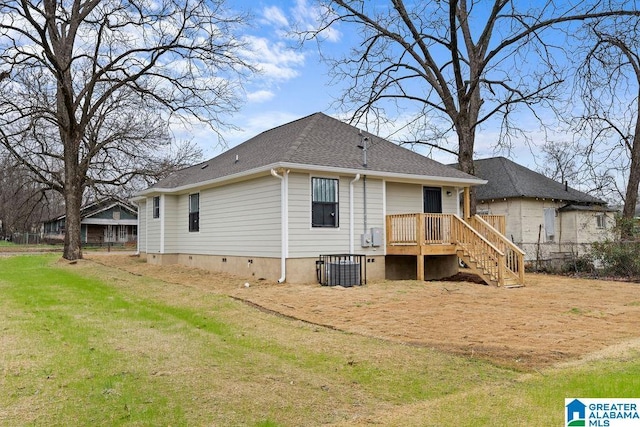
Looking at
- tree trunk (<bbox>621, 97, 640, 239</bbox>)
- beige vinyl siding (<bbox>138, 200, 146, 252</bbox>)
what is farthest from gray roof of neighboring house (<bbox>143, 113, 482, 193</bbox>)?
tree trunk (<bbox>621, 97, 640, 239</bbox>)

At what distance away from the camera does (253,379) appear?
503 cm

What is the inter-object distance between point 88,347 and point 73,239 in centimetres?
1824

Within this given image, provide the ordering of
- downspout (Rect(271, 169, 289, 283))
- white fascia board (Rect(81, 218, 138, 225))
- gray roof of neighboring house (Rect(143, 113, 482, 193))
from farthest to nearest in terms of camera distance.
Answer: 1. white fascia board (Rect(81, 218, 138, 225))
2. gray roof of neighboring house (Rect(143, 113, 482, 193))
3. downspout (Rect(271, 169, 289, 283))

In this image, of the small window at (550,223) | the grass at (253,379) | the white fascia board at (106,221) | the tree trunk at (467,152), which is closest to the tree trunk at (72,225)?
the grass at (253,379)

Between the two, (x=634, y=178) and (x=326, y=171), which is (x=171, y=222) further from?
(x=634, y=178)

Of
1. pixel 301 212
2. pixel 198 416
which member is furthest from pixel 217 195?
pixel 198 416

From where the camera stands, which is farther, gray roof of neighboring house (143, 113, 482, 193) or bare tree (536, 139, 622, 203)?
bare tree (536, 139, 622, 203)

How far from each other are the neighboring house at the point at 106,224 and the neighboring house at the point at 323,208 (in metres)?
33.4

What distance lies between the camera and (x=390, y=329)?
7562mm

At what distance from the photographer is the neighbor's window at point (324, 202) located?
528 inches

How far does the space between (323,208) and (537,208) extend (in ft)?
48.0

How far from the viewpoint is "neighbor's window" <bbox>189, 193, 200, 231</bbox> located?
700 inches

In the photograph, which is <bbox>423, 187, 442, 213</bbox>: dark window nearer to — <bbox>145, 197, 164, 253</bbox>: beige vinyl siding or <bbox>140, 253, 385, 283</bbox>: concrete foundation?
<bbox>140, 253, 385, 283</bbox>: concrete foundation

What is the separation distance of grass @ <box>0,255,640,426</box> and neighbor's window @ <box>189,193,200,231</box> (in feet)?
31.7
